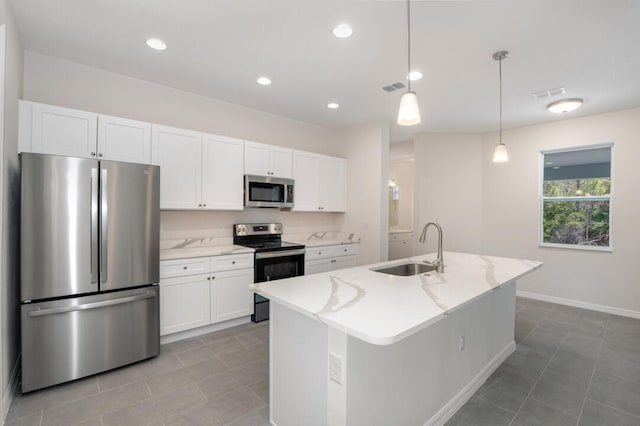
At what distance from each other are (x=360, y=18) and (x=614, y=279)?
470 centimetres

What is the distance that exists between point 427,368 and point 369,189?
10.1 ft

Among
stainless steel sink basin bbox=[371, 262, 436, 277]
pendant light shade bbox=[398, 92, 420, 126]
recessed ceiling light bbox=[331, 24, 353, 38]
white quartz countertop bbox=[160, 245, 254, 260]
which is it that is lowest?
stainless steel sink basin bbox=[371, 262, 436, 277]

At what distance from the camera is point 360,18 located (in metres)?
2.14

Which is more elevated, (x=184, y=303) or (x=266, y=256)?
(x=266, y=256)

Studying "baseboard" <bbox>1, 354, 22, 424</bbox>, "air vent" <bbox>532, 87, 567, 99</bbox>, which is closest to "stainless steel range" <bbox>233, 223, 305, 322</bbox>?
"baseboard" <bbox>1, 354, 22, 424</bbox>

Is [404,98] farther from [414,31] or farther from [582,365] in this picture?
[582,365]

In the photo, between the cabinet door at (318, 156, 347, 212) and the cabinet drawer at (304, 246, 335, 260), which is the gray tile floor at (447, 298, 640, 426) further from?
the cabinet door at (318, 156, 347, 212)

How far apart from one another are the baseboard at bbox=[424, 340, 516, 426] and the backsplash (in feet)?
9.55

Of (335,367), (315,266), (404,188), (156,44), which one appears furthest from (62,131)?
(404,188)

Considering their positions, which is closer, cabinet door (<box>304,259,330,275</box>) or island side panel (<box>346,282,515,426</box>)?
island side panel (<box>346,282,515,426</box>)

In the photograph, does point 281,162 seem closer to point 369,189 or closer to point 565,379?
point 369,189

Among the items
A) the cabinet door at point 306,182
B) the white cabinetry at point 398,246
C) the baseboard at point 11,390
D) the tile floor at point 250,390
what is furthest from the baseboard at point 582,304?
the baseboard at point 11,390

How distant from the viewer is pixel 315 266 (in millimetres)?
4180

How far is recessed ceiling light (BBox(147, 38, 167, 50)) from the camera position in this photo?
2.46 m
